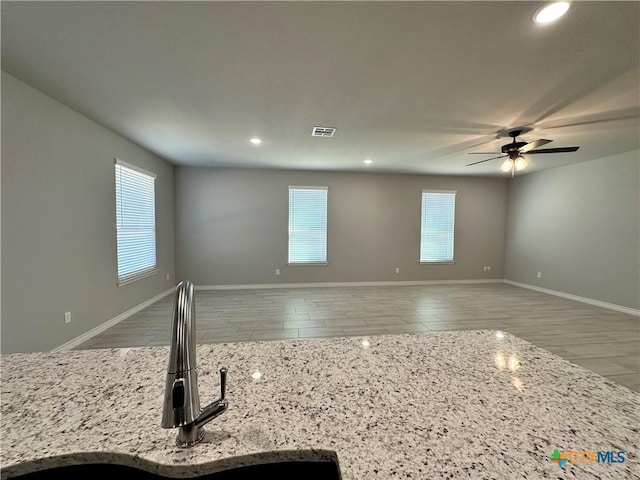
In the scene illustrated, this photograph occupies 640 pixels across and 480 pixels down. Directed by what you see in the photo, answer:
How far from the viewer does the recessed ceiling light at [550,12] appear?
1.49 metres

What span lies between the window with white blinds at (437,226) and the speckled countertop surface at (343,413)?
568 cm

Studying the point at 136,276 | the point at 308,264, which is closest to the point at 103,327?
the point at 136,276

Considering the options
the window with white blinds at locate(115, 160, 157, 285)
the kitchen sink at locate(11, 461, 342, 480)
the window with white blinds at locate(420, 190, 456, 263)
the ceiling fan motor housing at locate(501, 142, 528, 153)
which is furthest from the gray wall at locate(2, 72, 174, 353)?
the window with white blinds at locate(420, 190, 456, 263)

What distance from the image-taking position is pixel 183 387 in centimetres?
56

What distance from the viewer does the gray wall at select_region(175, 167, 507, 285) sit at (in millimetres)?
5625

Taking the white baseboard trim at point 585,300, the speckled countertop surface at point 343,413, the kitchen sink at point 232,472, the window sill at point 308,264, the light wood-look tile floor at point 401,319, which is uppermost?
the speckled countertop surface at point 343,413

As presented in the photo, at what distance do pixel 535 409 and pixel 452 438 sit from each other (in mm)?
285

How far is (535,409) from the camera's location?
2.28 ft

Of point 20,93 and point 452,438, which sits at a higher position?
point 20,93

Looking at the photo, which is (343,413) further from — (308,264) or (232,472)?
(308,264)

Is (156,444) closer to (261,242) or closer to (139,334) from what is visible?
(139,334)

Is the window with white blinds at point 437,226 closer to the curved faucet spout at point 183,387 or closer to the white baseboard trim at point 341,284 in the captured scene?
the white baseboard trim at point 341,284

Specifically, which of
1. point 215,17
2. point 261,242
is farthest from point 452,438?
point 261,242

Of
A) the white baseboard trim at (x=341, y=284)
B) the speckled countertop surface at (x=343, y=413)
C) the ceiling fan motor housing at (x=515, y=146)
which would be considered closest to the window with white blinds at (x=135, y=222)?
the white baseboard trim at (x=341, y=284)
